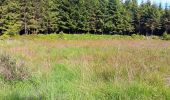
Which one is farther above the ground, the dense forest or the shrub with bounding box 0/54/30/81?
the dense forest

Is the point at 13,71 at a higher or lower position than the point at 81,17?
→ lower

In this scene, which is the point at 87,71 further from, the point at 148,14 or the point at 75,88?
the point at 148,14

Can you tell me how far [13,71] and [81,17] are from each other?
5029cm

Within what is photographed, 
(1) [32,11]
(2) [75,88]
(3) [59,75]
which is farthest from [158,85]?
(1) [32,11]

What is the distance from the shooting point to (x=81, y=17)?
57.5 metres

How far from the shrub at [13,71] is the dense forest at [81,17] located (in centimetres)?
3648

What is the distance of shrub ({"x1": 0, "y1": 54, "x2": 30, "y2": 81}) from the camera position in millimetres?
7320

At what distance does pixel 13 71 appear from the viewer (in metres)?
7.55

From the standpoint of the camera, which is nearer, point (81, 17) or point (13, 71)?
point (13, 71)

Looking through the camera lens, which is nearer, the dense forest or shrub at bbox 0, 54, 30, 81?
shrub at bbox 0, 54, 30, 81

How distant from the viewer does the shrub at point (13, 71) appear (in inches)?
288

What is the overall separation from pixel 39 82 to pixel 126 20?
192ft

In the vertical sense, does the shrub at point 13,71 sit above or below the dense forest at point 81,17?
below

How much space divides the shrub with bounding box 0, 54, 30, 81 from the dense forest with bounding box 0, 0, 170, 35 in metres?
36.5
